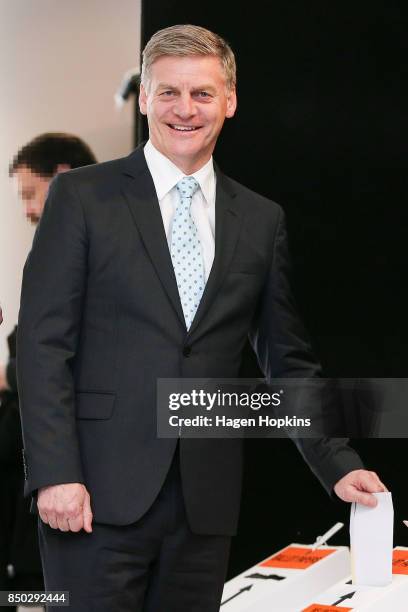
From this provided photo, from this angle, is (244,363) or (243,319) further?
(244,363)

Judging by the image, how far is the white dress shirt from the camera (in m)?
2.33

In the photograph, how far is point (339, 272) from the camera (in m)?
3.42

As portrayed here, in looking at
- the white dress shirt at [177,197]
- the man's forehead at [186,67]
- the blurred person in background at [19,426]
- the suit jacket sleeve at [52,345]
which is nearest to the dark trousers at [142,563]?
the suit jacket sleeve at [52,345]

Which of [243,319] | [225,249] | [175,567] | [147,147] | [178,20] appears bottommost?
[175,567]

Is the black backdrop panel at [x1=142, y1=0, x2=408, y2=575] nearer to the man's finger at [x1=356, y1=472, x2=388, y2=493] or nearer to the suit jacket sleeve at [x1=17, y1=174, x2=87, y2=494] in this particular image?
the man's finger at [x1=356, y1=472, x2=388, y2=493]

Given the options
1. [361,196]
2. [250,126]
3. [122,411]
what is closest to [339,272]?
[361,196]

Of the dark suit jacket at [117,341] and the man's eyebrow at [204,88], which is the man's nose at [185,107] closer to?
the man's eyebrow at [204,88]

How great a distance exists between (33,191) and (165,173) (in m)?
1.23

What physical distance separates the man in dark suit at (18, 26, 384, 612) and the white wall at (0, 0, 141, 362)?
58.2 inches

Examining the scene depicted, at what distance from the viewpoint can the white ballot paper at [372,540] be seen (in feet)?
7.59

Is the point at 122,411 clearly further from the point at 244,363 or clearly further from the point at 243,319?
the point at 244,363

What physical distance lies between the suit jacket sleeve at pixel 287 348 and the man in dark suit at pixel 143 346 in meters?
0.03

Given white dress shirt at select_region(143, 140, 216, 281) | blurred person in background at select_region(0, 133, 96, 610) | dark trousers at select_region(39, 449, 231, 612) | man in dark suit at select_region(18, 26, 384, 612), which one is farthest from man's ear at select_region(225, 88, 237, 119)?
blurred person in background at select_region(0, 133, 96, 610)

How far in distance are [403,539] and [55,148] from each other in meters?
1.68
